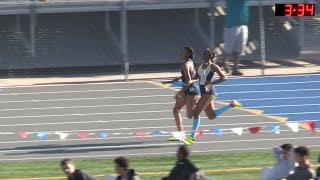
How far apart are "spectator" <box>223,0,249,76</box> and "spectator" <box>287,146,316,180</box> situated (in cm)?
1380

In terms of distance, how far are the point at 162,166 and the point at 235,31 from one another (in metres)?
10.8

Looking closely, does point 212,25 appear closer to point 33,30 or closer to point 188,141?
point 33,30

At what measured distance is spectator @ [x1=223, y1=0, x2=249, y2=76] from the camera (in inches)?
1125

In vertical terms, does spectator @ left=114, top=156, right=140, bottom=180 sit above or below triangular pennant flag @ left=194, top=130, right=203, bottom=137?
above

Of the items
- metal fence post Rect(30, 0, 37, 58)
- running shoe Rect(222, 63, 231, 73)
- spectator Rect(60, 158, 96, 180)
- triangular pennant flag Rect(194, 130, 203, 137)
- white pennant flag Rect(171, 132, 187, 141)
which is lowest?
running shoe Rect(222, 63, 231, 73)

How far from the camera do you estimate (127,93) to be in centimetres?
2633

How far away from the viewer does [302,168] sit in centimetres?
1453

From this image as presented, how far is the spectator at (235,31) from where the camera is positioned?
1125 inches

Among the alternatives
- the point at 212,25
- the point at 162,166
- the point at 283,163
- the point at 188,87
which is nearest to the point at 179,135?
the point at 162,166

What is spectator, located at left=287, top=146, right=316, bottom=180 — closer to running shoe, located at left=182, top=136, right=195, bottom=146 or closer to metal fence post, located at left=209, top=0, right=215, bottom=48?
running shoe, located at left=182, top=136, right=195, bottom=146

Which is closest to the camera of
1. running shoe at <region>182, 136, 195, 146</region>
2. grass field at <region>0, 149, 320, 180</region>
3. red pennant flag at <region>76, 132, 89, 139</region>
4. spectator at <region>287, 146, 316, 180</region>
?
spectator at <region>287, 146, 316, 180</region>

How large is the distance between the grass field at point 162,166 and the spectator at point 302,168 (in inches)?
115

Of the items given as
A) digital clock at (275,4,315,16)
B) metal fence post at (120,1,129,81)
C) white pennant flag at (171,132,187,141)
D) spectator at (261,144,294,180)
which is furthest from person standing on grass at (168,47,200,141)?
digital clock at (275,4,315,16)

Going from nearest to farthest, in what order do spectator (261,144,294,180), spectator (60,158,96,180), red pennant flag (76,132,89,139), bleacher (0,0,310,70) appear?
spectator (60,158,96,180), spectator (261,144,294,180), red pennant flag (76,132,89,139), bleacher (0,0,310,70)
